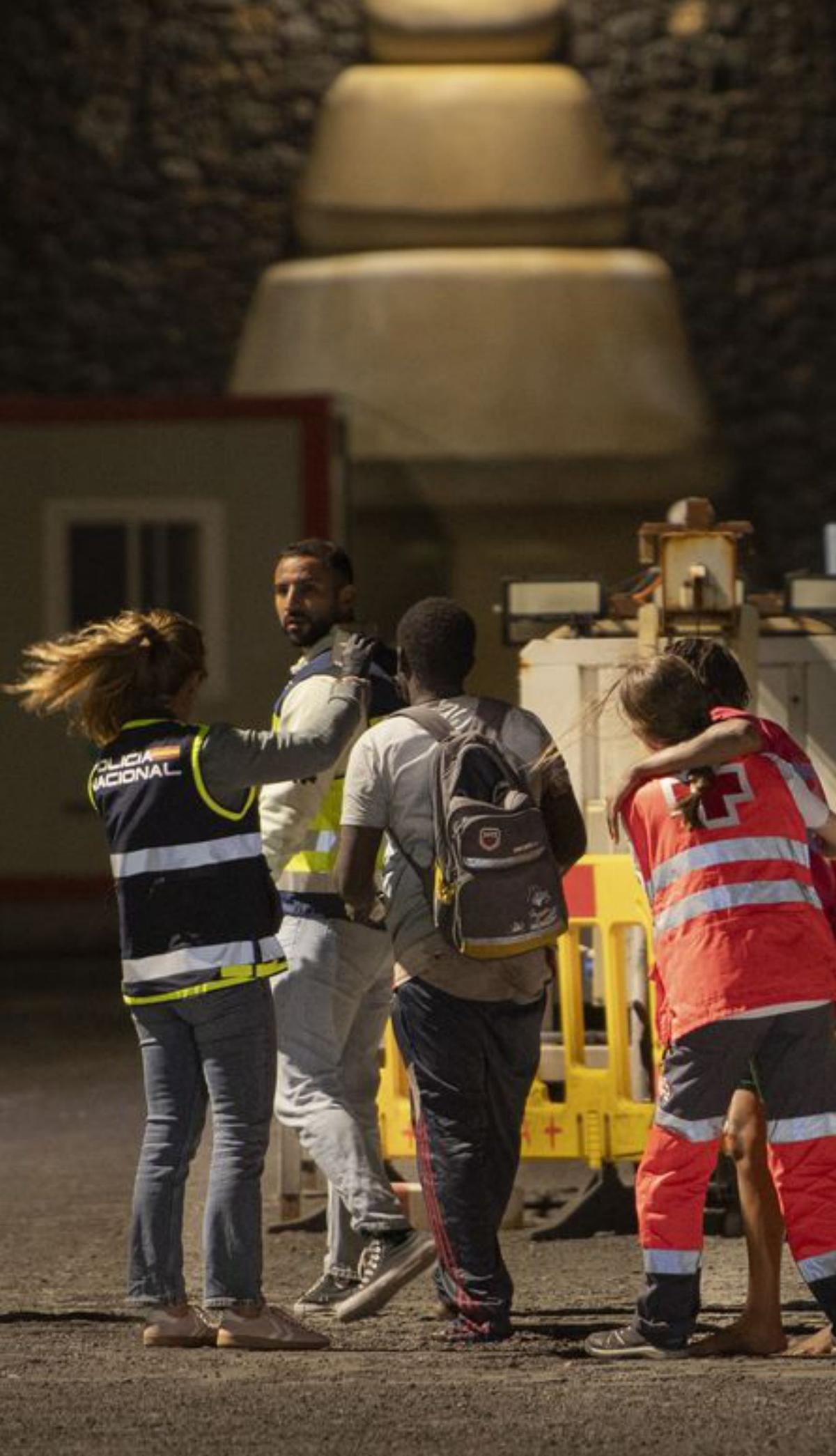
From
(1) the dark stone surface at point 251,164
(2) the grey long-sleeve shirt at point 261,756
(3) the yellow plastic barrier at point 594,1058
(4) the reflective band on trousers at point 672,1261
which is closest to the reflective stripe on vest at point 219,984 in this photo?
(2) the grey long-sleeve shirt at point 261,756

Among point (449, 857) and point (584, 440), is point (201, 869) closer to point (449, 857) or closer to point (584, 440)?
point (449, 857)

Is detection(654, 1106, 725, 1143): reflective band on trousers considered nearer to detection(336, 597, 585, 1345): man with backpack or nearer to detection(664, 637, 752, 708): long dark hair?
detection(336, 597, 585, 1345): man with backpack

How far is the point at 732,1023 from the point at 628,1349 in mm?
772

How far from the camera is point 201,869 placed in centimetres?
718

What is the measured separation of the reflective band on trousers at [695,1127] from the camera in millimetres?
6914

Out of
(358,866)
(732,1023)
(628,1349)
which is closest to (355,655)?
Result: (358,866)

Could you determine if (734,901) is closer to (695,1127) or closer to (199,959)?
(695,1127)

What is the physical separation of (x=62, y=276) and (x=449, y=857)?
65.9ft

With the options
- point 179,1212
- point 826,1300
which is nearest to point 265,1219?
point 179,1212

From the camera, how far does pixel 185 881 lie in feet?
23.6

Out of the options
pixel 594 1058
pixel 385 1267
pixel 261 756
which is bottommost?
pixel 594 1058

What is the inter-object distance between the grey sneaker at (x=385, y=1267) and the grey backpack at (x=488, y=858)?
2.71ft

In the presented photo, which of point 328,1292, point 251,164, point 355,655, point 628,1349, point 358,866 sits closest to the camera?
point 628,1349

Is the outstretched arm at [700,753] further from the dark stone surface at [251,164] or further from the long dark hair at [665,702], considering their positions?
the dark stone surface at [251,164]
